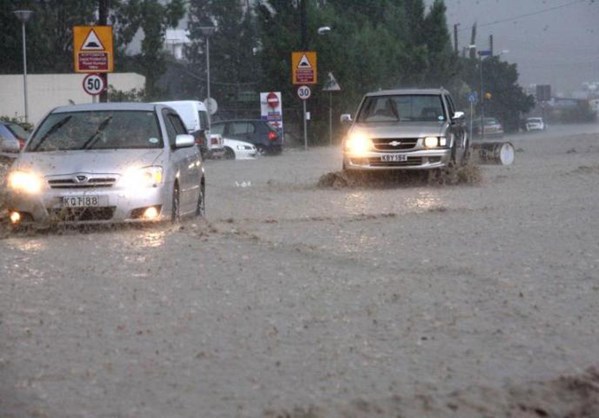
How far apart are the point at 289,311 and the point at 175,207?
5.25m

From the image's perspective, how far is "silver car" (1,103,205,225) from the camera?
12.4 meters

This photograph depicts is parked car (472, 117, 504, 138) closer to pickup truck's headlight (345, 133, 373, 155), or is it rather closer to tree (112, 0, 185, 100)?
tree (112, 0, 185, 100)

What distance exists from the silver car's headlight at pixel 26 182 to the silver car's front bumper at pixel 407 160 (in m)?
8.99

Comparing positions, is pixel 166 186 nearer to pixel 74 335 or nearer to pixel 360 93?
pixel 74 335

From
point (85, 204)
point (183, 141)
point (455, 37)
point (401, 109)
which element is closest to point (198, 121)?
point (401, 109)

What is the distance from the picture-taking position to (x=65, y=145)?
→ 13484 mm

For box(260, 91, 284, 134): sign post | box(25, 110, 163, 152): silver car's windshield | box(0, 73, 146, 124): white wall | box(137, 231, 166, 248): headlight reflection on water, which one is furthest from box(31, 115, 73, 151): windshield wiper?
box(0, 73, 146, 124): white wall

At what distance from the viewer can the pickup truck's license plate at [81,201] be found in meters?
12.4

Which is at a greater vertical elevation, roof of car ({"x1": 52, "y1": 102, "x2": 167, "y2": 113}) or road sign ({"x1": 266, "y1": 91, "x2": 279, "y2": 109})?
road sign ({"x1": 266, "y1": 91, "x2": 279, "y2": 109})

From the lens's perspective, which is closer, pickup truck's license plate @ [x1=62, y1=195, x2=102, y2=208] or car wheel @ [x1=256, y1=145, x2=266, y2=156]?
pickup truck's license plate @ [x1=62, y1=195, x2=102, y2=208]

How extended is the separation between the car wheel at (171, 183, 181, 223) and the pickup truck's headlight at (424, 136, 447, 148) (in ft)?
25.3

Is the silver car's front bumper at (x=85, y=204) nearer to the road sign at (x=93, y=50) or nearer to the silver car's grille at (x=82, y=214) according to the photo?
the silver car's grille at (x=82, y=214)

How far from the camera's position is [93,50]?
23172mm

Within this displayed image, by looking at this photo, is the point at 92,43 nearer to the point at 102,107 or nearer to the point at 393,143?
the point at 393,143
